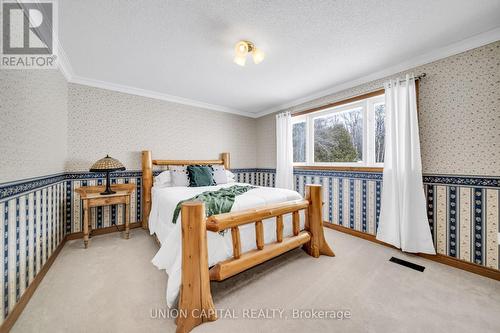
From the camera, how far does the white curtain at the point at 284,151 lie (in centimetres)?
381

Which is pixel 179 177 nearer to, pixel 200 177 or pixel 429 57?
pixel 200 177

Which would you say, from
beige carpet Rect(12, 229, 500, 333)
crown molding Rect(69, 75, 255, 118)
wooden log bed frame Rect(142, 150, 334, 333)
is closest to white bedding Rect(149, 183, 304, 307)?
wooden log bed frame Rect(142, 150, 334, 333)

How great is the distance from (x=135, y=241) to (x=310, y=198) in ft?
8.07

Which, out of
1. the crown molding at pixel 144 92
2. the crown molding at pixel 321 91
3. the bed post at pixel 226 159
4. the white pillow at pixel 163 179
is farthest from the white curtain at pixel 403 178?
the white pillow at pixel 163 179

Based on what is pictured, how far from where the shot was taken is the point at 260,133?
4.74m

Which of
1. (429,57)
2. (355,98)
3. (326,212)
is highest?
(429,57)

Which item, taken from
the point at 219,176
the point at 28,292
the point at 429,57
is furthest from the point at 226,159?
the point at 429,57

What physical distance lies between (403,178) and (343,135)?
44.8 inches

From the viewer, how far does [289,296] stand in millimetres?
1567

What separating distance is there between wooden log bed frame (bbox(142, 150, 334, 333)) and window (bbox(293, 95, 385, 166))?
4.13ft

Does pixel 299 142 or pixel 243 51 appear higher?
pixel 243 51

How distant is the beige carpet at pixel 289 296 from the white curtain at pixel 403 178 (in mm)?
253

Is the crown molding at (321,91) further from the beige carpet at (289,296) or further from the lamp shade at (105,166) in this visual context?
the beige carpet at (289,296)

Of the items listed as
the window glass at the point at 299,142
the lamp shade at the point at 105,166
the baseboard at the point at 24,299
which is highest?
the window glass at the point at 299,142
